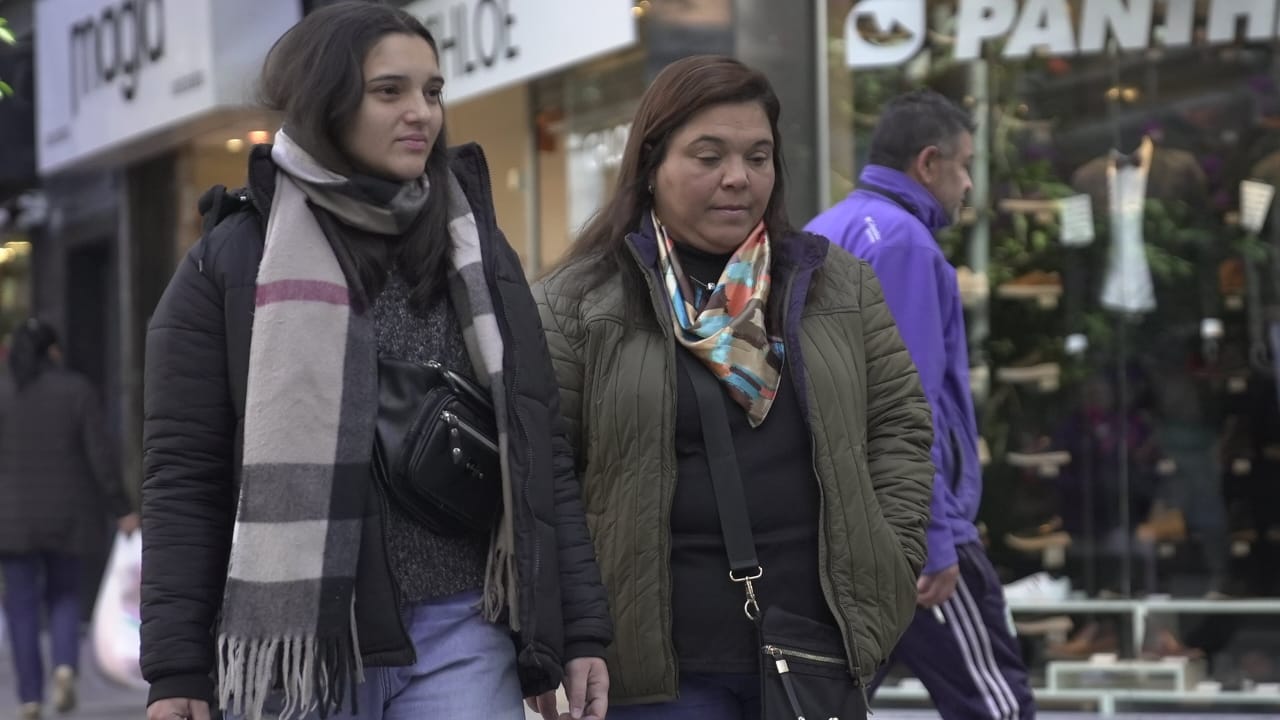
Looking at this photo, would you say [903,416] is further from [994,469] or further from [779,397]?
[994,469]

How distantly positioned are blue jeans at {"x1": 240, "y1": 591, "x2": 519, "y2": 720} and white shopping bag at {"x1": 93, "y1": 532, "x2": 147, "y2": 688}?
6333 millimetres

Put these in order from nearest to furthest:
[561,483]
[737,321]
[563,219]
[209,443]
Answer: [209,443]
[561,483]
[737,321]
[563,219]

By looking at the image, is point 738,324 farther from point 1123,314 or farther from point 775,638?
point 1123,314

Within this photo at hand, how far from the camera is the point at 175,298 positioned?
10.3 feet

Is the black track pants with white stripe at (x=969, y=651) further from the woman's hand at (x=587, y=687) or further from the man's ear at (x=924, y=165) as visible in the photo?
the woman's hand at (x=587, y=687)

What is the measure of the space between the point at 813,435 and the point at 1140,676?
531cm

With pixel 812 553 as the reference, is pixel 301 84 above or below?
above

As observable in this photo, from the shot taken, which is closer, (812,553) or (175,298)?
(175,298)

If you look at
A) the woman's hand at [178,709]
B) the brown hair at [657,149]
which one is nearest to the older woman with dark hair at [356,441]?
the woman's hand at [178,709]

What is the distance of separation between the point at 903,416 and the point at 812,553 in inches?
14.2

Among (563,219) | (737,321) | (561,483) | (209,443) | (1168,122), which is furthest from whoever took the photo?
(563,219)

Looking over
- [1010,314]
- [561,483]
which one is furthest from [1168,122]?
[561,483]

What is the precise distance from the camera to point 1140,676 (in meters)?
8.43

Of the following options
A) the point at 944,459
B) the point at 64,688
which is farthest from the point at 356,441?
the point at 64,688
